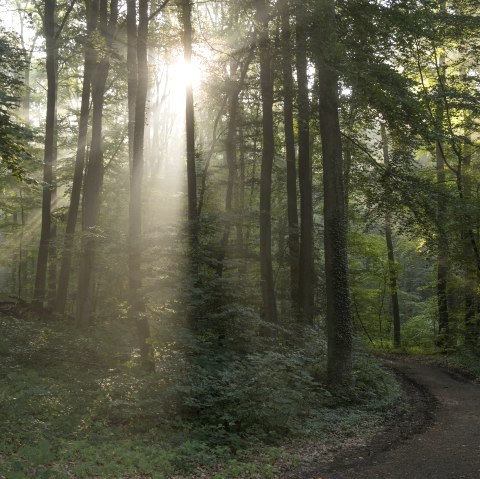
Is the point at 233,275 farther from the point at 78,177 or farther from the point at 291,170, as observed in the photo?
the point at 78,177

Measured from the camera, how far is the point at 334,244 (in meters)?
12.0

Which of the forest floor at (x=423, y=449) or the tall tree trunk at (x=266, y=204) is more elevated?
the tall tree trunk at (x=266, y=204)

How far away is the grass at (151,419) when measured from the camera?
6.88m

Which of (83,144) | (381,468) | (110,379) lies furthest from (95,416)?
(83,144)

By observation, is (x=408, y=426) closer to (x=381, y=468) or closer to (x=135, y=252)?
(x=381, y=468)

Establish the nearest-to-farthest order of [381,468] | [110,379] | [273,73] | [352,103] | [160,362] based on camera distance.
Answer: [381,468]
[110,379]
[160,362]
[352,103]
[273,73]

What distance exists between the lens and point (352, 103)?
12.9m

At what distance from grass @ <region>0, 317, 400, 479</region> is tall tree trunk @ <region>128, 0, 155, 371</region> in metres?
0.73

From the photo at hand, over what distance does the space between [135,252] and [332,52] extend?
6342 millimetres

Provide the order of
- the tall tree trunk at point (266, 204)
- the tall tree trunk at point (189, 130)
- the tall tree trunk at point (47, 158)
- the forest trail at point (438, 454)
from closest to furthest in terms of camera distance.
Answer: the forest trail at point (438, 454) → the tall tree trunk at point (189, 130) → the tall tree trunk at point (266, 204) → the tall tree trunk at point (47, 158)

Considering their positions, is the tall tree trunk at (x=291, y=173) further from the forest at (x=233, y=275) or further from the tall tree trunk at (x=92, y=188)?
the tall tree trunk at (x=92, y=188)

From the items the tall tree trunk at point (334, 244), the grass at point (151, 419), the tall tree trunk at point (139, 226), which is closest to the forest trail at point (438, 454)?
the grass at point (151, 419)

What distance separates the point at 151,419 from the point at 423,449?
4659mm

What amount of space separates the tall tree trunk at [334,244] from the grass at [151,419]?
2.60ft
